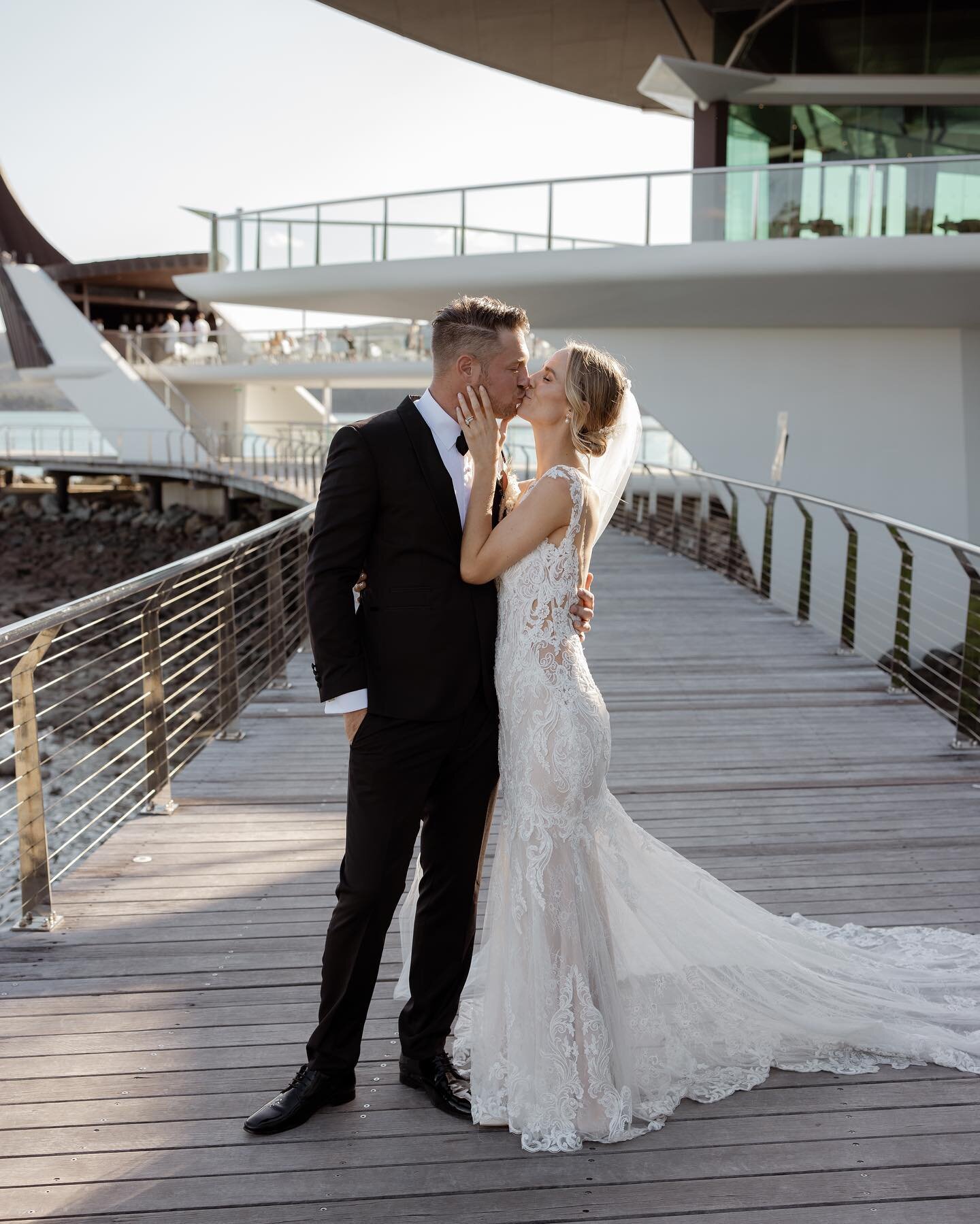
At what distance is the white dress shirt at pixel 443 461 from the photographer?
2.43 meters

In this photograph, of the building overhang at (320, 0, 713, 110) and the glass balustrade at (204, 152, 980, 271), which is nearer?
the glass balustrade at (204, 152, 980, 271)

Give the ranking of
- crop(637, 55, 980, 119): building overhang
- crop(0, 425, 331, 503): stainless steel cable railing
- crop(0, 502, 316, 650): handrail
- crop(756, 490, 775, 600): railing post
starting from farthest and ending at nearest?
crop(0, 425, 331, 503): stainless steel cable railing, crop(637, 55, 980, 119): building overhang, crop(756, 490, 775, 600): railing post, crop(0, 502, 316, 650): handrail

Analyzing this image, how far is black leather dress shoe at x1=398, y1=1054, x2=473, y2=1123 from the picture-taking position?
254cm

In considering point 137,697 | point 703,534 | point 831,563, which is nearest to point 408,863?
point 137,697

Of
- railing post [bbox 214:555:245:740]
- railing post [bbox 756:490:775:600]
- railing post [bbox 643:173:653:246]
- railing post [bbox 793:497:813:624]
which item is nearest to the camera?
railing post [bbox 214:555:245:740]

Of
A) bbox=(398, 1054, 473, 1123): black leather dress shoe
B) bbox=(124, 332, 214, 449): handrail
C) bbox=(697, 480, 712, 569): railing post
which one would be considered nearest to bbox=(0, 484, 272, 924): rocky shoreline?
bbox=(124, 332, 214, 449): handrail

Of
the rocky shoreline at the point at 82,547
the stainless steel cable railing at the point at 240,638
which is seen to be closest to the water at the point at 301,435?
the stainless steel cable railing at the point at 240,638

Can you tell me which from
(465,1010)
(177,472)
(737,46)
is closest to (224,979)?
(465,1010)

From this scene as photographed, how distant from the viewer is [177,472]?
25438 millimetres

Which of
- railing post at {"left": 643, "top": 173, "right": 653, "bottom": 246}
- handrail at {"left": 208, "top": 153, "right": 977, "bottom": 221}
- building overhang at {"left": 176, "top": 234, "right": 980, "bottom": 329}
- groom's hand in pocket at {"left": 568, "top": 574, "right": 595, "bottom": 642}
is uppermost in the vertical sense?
handrail at {"left": 208, "top": 153, "right": 977, "bottom": 221}

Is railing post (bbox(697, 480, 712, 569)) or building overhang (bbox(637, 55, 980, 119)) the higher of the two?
building overhang (bbox(637, 55, 980, 119))

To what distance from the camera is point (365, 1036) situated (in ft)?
9.52

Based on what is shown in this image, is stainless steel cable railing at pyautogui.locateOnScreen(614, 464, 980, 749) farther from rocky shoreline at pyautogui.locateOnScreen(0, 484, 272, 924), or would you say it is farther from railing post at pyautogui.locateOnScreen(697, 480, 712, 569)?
rocky shoreline at pyautogui.locateOnScreen(0, 484, 272, 924)

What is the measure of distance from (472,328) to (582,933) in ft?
4.30
